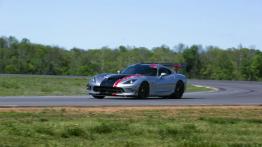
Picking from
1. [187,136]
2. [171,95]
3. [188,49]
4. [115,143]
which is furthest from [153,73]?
[188,49]

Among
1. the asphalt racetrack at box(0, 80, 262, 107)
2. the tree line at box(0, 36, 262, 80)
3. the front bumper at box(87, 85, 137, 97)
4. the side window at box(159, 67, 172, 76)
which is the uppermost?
the tree line at box(0, 36, 262, 80)

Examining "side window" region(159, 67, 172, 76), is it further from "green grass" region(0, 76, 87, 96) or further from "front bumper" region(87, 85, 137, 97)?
"green grass" region(0, 76, 87, 96)

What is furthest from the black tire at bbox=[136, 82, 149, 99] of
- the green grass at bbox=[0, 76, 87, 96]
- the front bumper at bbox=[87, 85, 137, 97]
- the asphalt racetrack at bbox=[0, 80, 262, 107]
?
the green grass at bbox=[0, 76, 87, 96]

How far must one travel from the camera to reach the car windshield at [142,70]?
74.6 ft

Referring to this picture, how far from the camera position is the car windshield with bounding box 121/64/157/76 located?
2273 centimetres

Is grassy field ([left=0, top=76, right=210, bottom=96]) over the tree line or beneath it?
beneath

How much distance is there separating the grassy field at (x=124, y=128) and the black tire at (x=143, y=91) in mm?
5177

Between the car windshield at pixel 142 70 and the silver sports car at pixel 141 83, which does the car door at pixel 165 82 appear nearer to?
the silver sports car at pixel 141 83

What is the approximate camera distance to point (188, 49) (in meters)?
129

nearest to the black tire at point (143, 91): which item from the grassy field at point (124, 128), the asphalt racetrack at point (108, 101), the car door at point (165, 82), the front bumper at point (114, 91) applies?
the asphalt racetrack at point (108, 101)

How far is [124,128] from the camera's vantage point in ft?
39.4

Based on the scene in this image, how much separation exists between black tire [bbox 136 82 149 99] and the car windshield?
0.55m

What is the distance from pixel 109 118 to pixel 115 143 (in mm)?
4030

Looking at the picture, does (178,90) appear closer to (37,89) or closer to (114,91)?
(114,91)
